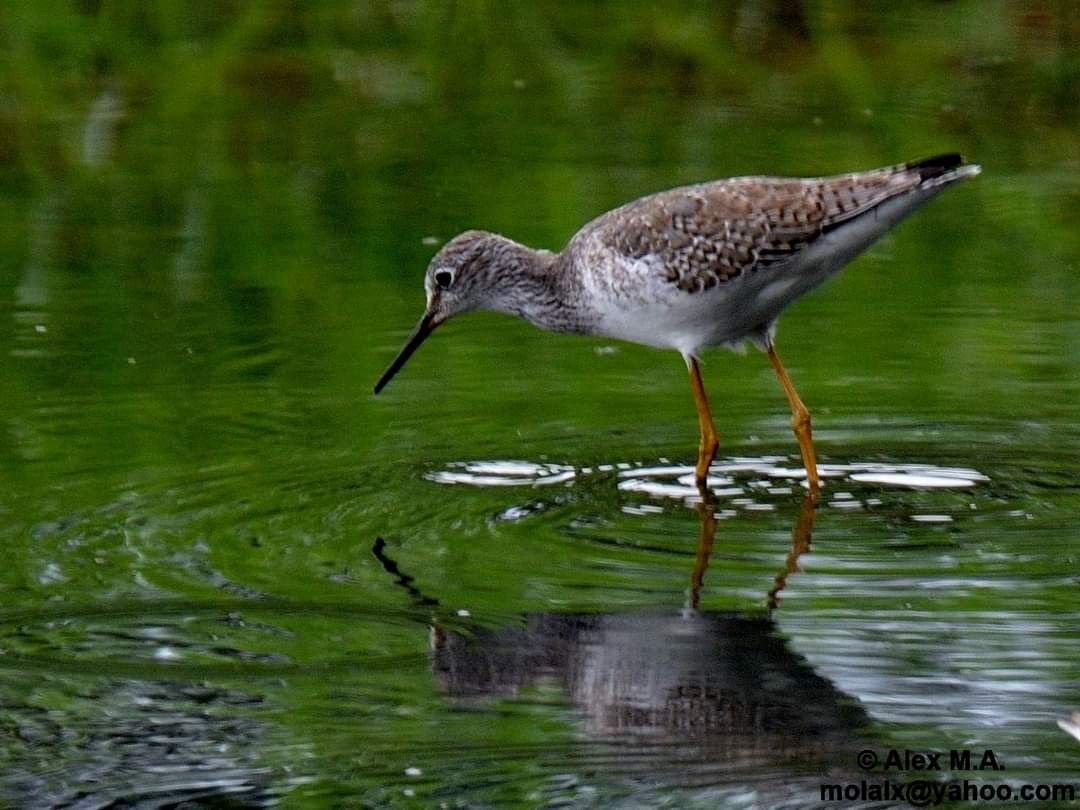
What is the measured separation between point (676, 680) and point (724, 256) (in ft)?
8.48

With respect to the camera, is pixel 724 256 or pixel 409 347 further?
pixel 409 347

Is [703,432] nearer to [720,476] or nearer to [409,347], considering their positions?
[720,476]

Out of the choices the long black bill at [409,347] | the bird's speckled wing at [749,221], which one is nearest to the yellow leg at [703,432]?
the bird's speckled wing at [749,221]

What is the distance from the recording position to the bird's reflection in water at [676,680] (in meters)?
4.98

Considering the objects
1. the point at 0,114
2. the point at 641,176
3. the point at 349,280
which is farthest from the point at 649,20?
the point at 349,280

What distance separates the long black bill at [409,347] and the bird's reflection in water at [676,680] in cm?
234

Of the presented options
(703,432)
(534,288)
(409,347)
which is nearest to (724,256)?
(703,432)

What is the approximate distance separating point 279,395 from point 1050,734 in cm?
448

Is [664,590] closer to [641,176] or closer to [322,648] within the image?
[322,648]

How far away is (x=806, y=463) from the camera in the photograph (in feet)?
24.7

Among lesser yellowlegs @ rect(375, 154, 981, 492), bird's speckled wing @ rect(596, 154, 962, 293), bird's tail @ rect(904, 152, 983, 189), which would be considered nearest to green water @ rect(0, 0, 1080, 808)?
lesser yellowlegs @ rect(375, 154, 981, 492)

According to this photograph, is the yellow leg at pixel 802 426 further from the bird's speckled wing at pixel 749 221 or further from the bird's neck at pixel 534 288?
the bird's neck at pixel 534 288

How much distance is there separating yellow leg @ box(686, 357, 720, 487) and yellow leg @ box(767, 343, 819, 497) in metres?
0.30

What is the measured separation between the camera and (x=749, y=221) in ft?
25.4
